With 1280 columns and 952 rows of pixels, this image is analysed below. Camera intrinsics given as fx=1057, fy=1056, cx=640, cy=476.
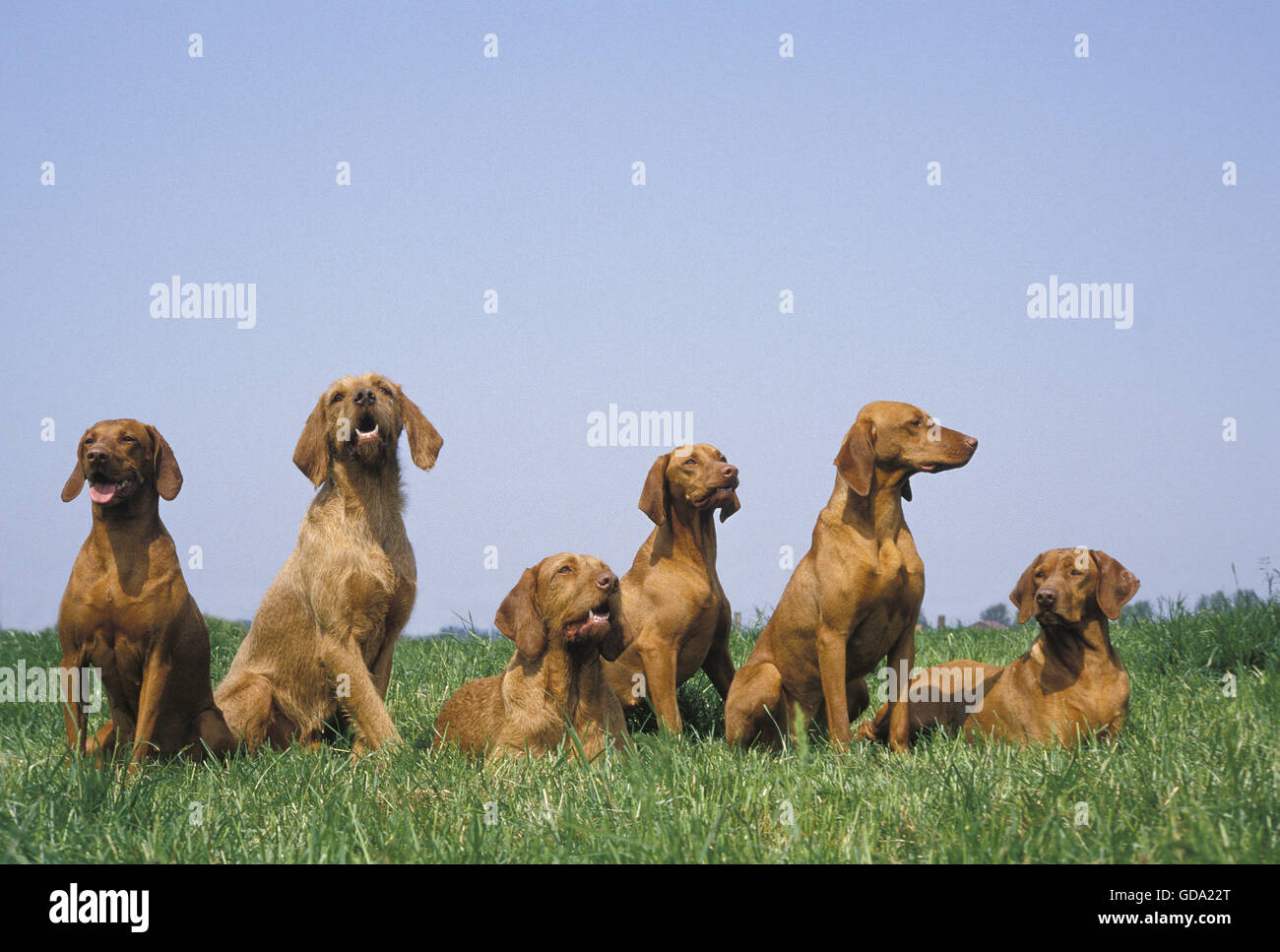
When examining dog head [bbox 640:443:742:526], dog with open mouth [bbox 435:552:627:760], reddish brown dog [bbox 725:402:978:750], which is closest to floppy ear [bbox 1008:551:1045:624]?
reddish brown dog [bbox 725:402:978:750]

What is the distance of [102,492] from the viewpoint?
208 inches

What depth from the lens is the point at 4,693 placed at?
325 inches

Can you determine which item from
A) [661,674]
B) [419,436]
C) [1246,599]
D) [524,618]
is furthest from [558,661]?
[1246,599]

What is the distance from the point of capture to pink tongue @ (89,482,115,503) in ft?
17.3

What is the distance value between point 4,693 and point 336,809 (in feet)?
17.3

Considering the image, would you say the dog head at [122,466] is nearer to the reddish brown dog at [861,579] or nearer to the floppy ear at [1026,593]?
the reddish brown dog at [861,579]

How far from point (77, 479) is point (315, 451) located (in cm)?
125

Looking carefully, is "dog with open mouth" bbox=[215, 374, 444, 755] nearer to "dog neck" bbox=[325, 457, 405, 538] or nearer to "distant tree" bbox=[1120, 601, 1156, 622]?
"dog neck" bbox=[325, 457, 405, 538]

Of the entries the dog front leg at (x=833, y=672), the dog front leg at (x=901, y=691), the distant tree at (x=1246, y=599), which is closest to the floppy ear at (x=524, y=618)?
the dog front leg at (x=833, y=672)

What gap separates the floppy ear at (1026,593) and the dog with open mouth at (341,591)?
3476 millimetres

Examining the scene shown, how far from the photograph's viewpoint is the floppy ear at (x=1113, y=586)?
18.7 ft

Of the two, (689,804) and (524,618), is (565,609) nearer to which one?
(524,618)

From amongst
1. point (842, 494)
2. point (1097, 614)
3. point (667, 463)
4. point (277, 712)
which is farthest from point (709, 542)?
point (277, 712)
